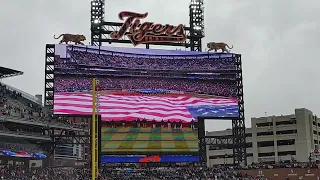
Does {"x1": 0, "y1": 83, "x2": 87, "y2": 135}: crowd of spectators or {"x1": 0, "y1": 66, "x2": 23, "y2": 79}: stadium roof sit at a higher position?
{"x1": 0, "y1": 66, "x2": 23, "y2": 79}: stadium roof

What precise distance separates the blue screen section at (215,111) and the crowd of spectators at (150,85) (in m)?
1.59

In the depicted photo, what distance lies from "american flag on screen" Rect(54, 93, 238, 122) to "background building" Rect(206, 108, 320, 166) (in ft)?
104

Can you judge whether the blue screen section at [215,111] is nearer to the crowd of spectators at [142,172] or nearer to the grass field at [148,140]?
the grass field at [148,140]

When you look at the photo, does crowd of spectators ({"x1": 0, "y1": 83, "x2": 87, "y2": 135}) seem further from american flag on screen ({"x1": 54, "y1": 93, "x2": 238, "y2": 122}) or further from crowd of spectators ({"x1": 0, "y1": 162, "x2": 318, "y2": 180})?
crowd of spectators ({"x1": 0, "y1": 162, "x2": 318, "y2": 180})

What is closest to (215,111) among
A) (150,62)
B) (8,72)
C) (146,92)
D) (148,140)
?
Answer: (146,92)

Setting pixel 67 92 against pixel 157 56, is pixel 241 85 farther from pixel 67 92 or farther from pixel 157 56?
pixel 67 92

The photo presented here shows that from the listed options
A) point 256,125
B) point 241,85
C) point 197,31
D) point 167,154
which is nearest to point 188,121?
point 167,154

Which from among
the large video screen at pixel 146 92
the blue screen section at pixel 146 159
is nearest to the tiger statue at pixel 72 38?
the large video screen at pixel 146 92

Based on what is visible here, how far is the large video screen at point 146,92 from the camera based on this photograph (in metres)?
53.9

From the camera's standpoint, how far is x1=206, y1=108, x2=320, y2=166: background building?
8544 centimetres

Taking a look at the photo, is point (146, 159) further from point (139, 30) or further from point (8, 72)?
point (8, 72)

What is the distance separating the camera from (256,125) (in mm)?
90812

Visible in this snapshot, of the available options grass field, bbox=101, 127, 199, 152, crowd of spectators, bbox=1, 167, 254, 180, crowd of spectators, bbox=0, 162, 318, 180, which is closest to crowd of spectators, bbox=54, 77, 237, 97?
grass field, bbox=101, 127, 199, 152

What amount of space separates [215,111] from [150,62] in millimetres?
9004
